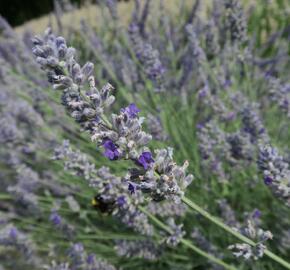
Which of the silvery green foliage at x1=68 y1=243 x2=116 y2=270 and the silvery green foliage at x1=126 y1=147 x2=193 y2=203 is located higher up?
the silvery green foliage at x1=126 y1=147 x2=193 y2=203

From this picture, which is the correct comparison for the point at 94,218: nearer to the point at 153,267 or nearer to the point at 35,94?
the point at 153,267

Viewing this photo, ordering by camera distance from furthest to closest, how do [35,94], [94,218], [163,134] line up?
[94,218] → [35,94] → [163,134]

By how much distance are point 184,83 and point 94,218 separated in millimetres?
942

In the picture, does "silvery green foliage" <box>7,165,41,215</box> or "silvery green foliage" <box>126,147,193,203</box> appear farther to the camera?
"silvery green foliage" <box>7,165,41,215</box>

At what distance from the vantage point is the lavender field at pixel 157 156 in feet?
3.68

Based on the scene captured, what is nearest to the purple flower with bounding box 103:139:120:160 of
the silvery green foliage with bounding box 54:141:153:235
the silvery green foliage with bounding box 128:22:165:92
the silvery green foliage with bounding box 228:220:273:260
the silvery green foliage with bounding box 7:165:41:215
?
the silvery green foliage with bounding box 228:220:273:260

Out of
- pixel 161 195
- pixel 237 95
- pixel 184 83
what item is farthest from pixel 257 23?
pixel 161 195

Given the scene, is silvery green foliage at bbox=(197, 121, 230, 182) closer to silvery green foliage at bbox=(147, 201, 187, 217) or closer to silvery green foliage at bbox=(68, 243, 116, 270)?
silvery green foliage at bbox=(147, 201, 187, 217)

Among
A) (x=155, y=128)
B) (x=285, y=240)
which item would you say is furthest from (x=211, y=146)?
(x=285, y=240)

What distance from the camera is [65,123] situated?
9.87ft

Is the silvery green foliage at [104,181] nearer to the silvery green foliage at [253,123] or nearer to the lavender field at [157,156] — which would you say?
the lavender field at [157,156]

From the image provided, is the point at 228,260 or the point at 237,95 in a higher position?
the point at 237,95

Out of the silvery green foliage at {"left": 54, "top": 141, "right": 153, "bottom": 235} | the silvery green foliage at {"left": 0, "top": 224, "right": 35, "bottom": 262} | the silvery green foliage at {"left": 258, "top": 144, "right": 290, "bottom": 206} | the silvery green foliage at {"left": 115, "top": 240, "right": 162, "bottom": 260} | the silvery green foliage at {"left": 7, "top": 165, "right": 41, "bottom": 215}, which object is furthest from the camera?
the silvery green foliage at {"left": 7, "top": 165, "right": 41, "bottom": 215}

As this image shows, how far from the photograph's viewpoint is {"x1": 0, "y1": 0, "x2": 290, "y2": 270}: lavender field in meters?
1.12
